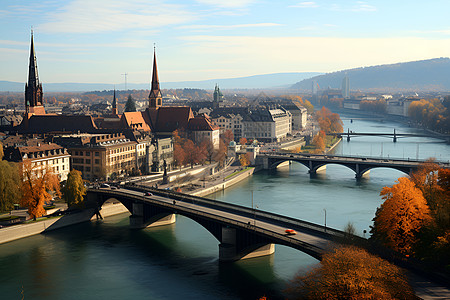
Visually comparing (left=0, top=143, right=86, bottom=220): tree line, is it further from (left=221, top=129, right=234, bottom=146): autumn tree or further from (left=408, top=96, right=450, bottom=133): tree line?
(left=408, top=96, right=450, bottom=133): tree line

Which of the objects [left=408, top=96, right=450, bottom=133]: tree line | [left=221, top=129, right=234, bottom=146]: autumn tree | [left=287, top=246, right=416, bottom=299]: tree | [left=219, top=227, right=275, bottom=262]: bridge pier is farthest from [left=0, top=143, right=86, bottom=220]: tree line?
[left=408, top=96, right=450, bottom=133]: tree line

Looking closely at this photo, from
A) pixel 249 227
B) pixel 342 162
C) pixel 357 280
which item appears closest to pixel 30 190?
pixel 249 227

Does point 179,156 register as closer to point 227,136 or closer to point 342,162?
point 342,162

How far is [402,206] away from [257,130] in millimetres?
91398

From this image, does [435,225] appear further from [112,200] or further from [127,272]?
[112,200]

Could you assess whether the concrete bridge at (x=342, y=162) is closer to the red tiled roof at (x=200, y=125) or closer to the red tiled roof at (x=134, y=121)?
the red tiled roof at (x=200, y=125)

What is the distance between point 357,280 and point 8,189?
126 ft

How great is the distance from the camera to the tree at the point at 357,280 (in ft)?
89.9

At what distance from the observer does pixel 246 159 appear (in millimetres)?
95750

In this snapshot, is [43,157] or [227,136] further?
[227,136]

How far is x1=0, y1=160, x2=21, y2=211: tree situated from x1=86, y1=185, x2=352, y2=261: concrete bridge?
8.89 meters

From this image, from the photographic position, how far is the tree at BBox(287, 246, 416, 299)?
2739cm

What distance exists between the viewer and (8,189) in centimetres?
5534

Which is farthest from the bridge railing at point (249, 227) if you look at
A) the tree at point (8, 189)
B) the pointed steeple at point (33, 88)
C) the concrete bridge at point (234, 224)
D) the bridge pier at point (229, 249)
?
the pointed steeple at point (33, 88)
